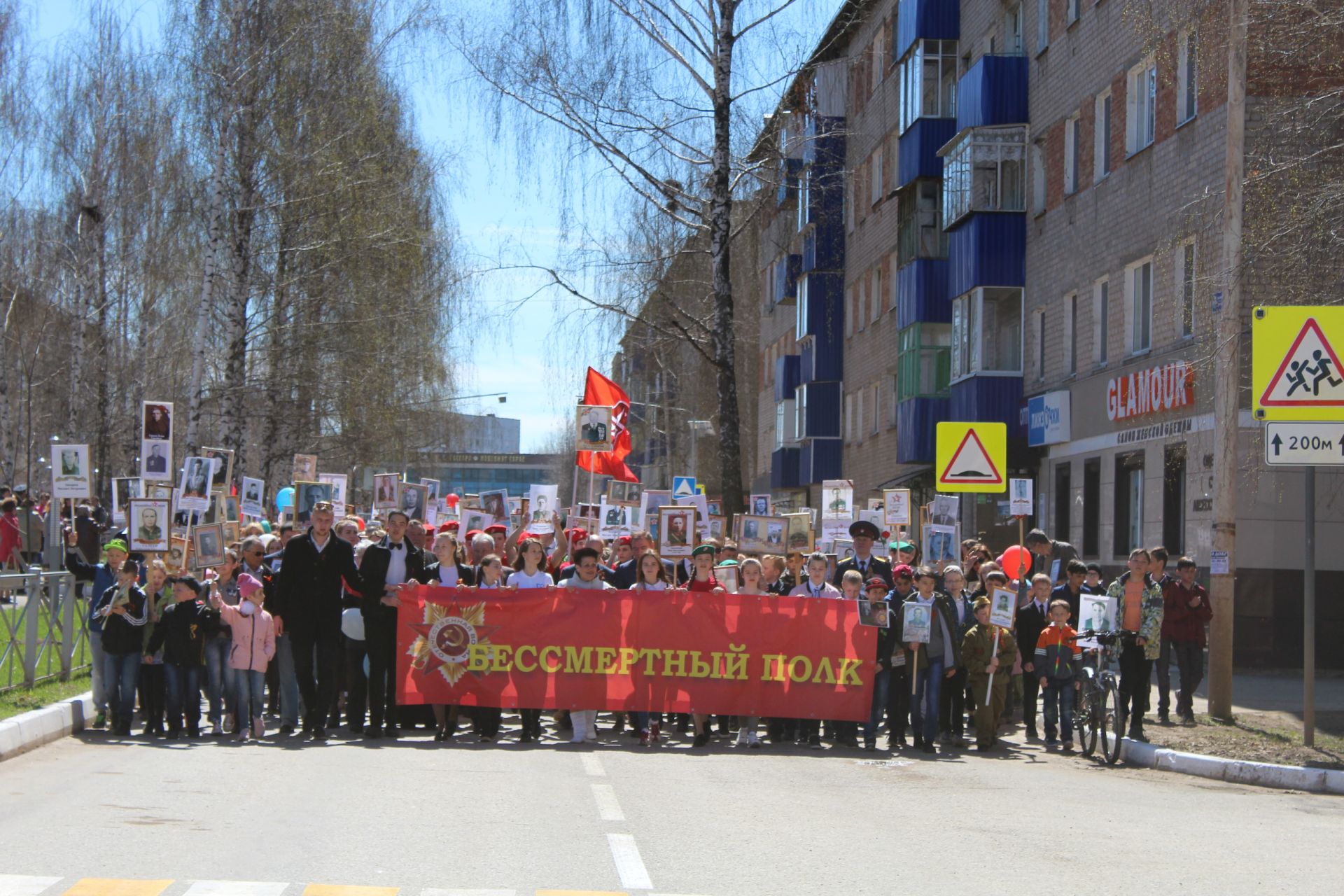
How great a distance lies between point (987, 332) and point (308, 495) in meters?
16.1

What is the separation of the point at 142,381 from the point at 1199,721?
42030 mm

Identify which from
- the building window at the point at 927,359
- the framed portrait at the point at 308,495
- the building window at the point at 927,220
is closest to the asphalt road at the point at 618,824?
the framed portrait at the point at 308,495

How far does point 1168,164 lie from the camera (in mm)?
26266

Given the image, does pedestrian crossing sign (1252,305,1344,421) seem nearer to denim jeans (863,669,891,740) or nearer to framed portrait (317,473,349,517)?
denim jeans (863,669,891,740)

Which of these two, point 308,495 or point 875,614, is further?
point 308,495

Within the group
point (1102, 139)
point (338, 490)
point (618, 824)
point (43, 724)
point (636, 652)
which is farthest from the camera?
point (1102, 139)

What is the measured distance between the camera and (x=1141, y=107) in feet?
91.7

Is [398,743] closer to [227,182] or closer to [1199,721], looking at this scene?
[1199,721]

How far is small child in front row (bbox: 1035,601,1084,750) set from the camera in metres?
16.2

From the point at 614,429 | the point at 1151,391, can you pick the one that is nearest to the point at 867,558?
the point at 1151,391

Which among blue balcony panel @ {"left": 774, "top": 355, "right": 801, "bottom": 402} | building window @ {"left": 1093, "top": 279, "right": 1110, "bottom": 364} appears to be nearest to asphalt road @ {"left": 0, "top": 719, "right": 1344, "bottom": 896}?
building window @ {"left": 1093, "top": 279, "right": 1110, "bottom": 364}

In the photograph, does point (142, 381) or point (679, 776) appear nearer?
point (679, 776)

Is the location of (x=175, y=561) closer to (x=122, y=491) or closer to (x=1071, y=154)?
(x=122, y=491)

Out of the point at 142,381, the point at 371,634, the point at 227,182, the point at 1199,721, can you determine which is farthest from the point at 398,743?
the point at 142,381
